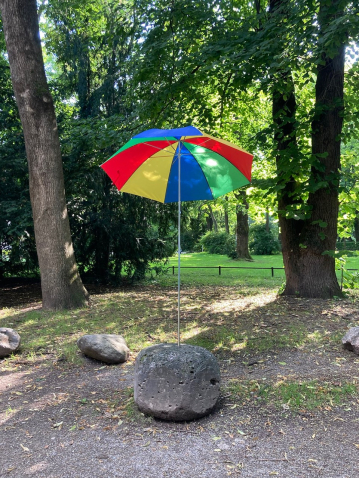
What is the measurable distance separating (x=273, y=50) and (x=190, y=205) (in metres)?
7.02

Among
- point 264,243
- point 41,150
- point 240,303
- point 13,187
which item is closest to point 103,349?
point 240,303

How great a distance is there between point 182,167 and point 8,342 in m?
3.47

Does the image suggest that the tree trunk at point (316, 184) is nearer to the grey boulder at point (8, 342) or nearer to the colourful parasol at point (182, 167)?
the colourful parasol at point (182, 167)

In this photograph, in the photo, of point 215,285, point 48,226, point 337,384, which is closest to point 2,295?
point 48,226

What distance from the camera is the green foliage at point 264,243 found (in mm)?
28938

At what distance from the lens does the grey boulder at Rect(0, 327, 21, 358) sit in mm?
5246

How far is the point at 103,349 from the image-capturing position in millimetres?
4996

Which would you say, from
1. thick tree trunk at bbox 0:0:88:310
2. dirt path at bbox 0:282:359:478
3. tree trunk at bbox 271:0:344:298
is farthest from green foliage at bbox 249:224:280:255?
dirt path at bbox 0:282:359:478

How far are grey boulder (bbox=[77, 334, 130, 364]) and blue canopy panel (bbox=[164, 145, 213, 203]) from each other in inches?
81.9

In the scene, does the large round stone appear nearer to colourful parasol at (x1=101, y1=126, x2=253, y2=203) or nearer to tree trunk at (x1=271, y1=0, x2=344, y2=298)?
colourful parasol at (x1=101, y1=126, x2=253, y2=203)

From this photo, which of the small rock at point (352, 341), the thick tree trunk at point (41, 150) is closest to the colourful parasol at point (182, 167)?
the small rock at point (352, 341)

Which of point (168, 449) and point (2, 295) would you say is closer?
point (168, 449)

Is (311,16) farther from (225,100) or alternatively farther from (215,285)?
(215,285)

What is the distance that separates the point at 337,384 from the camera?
160 inches
